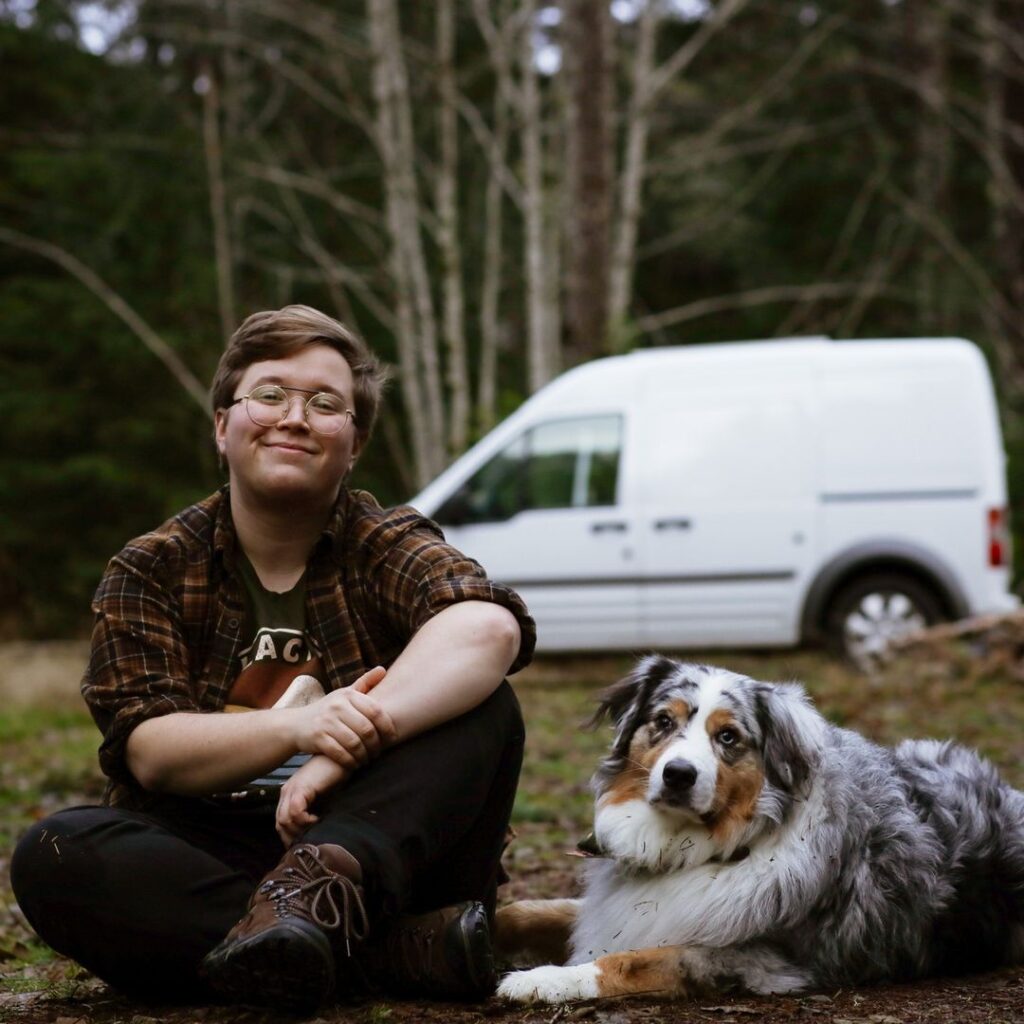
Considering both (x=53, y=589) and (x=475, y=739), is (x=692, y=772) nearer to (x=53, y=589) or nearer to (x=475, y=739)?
(x=475, y=739)

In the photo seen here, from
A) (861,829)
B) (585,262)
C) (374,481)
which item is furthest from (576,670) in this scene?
(861,829)

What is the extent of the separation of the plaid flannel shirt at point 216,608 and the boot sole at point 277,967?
59cm

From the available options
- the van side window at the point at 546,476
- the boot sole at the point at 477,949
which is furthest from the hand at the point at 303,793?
the van side window at the point at 546,476

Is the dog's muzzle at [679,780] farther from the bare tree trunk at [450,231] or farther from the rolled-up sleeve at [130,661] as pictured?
the bare tree trunk at [450,231]

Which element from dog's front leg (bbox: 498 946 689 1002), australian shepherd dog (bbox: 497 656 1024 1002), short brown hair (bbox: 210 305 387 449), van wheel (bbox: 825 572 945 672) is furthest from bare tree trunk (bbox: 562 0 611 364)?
dog's front leg (bbox: 498 946 689 1002)

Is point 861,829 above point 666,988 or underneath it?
above

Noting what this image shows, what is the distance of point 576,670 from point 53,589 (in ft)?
24.6

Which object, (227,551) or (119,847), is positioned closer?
(119,847)

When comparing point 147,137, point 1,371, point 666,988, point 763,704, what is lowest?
point 666,988

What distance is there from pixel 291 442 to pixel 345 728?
0.70 metres

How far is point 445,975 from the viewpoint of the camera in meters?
3.05

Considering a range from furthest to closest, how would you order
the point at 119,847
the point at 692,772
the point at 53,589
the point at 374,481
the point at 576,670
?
the point at 374,481 → the point at 53,589 → the point at 576,670 → the point at 692,772 → the point at 119,847

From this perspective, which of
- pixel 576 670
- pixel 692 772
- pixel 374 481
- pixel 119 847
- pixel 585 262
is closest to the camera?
pixel 119 847

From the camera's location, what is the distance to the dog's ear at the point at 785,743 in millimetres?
3311
